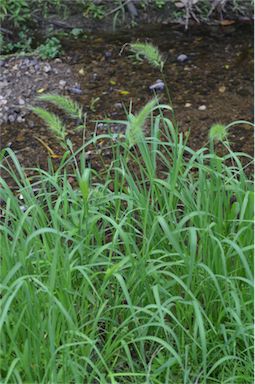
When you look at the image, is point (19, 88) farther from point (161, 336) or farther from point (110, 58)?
point (161, 336)

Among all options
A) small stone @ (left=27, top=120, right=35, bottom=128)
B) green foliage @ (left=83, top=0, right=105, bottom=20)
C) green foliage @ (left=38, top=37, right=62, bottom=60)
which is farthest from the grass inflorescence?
green foliage @ (left=83, top=0, right=105, bottom=20)

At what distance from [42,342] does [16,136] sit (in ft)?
5.65

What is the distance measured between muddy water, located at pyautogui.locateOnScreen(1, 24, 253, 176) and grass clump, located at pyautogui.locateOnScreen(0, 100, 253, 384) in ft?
3.84

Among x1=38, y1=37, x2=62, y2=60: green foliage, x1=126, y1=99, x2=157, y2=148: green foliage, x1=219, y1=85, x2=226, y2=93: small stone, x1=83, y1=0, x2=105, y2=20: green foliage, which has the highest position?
x1=126, y1=99, x2=157, y2=148: green foliage

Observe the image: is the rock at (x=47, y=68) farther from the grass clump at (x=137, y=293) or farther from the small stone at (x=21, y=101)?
the grass clump at (x=137, y=293)

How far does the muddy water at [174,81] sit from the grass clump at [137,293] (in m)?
1.17

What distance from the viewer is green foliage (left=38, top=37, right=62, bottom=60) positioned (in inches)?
170

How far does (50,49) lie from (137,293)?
222cm

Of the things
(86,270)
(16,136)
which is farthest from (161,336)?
(16,136)

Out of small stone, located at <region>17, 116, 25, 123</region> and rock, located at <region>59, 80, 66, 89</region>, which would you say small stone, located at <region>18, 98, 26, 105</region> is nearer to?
small stone, located at <region>17, 116, 25, 123</region>

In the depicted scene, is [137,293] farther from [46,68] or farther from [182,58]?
[182,58]

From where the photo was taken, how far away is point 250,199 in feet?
8.11

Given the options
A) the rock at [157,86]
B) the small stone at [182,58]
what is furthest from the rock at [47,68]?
Result: the small stone at [182,58]

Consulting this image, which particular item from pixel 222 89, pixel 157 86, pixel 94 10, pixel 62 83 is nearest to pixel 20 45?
pixel 62 83
